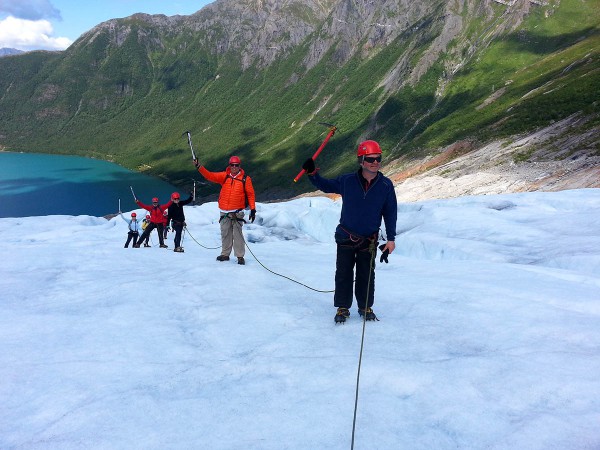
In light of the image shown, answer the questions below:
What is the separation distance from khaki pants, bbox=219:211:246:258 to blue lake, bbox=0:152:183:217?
108670 millimetres

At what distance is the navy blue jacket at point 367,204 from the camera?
5949mm

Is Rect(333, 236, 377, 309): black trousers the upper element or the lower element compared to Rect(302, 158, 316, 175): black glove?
lower

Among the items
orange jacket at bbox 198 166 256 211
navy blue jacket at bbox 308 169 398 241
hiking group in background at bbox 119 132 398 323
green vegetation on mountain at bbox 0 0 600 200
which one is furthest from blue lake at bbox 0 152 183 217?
navy blue jacket at bbox 308 169 398 241

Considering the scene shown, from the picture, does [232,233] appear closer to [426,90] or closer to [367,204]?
[367,204]

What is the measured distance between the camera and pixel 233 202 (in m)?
10.5

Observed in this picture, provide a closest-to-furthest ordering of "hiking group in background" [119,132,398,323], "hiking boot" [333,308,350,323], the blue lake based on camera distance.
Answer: "hiking group in background" [119,132,398,323] < "hiking boot" [333,308,350,323] < the blue lake

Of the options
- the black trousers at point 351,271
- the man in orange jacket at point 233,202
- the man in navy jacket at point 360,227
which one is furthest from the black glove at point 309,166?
the man in orange jacket at point 233,202

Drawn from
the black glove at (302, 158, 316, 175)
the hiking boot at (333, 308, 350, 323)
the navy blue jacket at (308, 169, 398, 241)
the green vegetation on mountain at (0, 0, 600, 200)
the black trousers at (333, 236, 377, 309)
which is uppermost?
the green vegetation on mountain at (0, 0, 600, 200)

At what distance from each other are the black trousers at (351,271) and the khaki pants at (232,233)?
4737 millimetres

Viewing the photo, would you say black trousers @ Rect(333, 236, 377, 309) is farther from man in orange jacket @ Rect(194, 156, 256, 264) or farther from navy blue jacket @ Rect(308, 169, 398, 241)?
man in orange jacket @ Rect(194, 156, 256, 264)

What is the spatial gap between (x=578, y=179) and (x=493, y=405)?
2770 cm

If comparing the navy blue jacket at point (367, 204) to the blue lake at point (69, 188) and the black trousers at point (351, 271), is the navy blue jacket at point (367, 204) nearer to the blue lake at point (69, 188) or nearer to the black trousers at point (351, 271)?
the black trousers at point (351, 271)

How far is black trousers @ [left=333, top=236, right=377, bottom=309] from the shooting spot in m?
6.09

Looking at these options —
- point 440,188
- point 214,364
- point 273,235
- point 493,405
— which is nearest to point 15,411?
point 214,364
